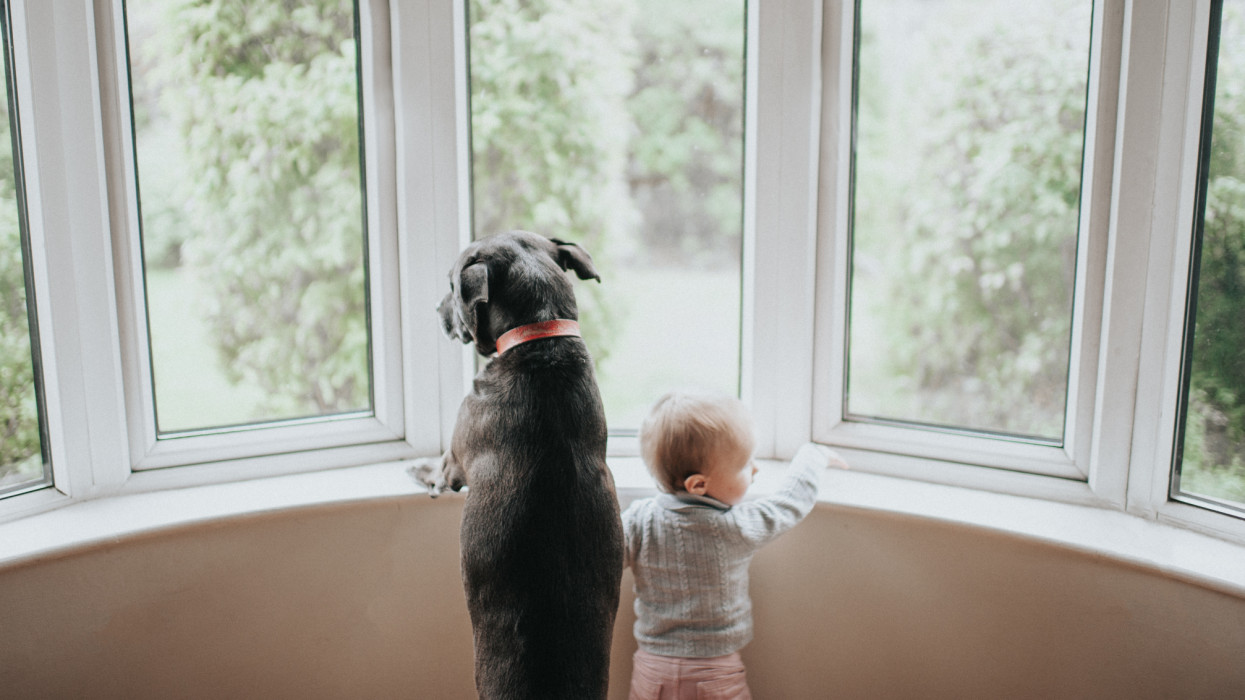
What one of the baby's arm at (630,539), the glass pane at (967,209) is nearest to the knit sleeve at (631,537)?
the baby's arm at (630,539)

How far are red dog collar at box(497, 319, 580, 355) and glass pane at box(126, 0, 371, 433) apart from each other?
0.76m

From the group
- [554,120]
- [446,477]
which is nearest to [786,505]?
[446,477]

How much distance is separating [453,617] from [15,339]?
41.7 inches

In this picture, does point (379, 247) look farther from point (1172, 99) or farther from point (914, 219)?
point (1172, 99)

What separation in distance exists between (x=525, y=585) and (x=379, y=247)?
3.32 feet

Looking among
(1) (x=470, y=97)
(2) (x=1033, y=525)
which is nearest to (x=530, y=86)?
(1) (x=470, y=97)

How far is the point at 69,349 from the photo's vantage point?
1.62 metres

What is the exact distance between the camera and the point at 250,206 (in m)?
1.84

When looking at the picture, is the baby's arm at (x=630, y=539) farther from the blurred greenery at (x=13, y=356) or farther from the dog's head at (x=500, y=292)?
the blurred greenery at (x=13, y=356)

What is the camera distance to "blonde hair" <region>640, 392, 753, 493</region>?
1427 mm

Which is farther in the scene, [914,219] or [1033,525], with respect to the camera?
[914,219]

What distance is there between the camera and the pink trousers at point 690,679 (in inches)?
57.2

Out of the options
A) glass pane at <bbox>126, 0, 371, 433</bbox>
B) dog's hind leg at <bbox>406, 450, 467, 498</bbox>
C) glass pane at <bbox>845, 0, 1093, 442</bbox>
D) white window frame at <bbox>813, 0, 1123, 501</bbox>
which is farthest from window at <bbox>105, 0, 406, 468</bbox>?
glass pane at <bbox>845, 0, 1093, 442</bbox>

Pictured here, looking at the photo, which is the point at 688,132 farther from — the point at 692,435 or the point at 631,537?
the point at 631,537
